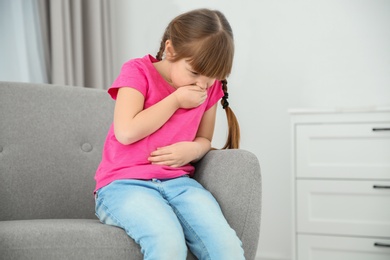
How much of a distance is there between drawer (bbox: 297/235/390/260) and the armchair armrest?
0.86 meters

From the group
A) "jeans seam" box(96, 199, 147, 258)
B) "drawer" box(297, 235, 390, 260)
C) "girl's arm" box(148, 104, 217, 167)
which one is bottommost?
"drawer" box(297, 235, 390, 260)

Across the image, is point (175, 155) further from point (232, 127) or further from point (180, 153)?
point (232, 127)

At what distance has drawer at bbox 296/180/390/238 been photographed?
6.14 feet

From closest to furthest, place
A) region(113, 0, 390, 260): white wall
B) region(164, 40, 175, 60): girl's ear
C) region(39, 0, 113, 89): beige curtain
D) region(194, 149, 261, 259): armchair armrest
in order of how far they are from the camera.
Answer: region(194, 149, 261, 259): armchair armrest
region(164, 40, 175, 60): girl's ear
region(39, 0, 113, 89): beige curtain
region(113, 0, 390, 260): white wall

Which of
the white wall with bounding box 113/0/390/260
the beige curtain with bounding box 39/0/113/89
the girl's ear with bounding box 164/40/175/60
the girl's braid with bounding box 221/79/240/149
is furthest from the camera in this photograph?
the white wall with bounding box 113/0/390/260

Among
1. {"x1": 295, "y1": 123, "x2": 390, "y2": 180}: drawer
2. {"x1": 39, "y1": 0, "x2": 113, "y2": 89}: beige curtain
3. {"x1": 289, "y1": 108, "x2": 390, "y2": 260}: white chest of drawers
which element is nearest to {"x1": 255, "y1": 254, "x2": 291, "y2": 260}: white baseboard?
{"x1": 289, "y1": 108, "x2": 390, "y2": 260}: white chest of drawers

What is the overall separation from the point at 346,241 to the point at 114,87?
1136 mm

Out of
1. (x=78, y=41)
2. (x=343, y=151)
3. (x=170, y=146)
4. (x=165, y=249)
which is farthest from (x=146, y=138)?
(x=78, y=41)

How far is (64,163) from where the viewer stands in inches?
60.7

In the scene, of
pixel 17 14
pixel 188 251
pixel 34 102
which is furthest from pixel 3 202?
pixel 17 14

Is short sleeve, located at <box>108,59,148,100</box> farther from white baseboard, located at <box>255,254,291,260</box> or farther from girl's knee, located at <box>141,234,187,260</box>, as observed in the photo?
white baseboard, located at <box>255,254,291,260</box>

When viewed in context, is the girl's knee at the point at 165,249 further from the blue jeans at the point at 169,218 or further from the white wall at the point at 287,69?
the white wall at the point at 287,69

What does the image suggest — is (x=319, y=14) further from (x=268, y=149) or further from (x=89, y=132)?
(x=89, y=132)

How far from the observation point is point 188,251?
1121 mm
